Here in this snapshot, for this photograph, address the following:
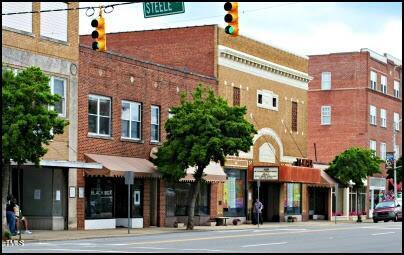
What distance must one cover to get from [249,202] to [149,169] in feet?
39.8

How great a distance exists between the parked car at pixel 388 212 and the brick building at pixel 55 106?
27.4m

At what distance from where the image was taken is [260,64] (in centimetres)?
5119

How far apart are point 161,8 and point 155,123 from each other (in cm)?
2004

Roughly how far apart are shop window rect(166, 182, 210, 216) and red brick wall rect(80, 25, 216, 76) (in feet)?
22.7

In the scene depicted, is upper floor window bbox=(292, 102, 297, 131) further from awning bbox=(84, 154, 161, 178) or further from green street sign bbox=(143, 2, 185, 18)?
green street sign bbox=(143, 2, 185, 18)

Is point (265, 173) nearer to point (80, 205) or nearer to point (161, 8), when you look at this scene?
point (80, 205)

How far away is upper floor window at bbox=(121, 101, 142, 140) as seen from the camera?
131 feet

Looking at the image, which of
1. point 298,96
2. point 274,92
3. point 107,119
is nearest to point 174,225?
point 107,119

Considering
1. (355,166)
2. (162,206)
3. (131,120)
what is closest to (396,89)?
(355,166)

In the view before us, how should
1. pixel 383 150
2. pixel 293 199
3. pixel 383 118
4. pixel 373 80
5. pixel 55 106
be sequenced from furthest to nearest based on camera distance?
1. pixel 383 118
2. pixel 383 150
3. pixel 373 80
4. pixel 293 199
5. pixel 55 106

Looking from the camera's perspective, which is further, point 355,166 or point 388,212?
point 355,166

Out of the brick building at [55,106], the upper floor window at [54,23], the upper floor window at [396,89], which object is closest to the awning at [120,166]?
the brick building at [55,106]

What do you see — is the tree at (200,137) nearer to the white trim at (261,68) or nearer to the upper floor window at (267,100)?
the white trim at (261,68)

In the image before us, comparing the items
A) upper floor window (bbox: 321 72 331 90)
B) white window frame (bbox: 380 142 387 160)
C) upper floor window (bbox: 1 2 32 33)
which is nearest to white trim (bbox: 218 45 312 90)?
upper floor window (bbox: 1 2 32 33)
